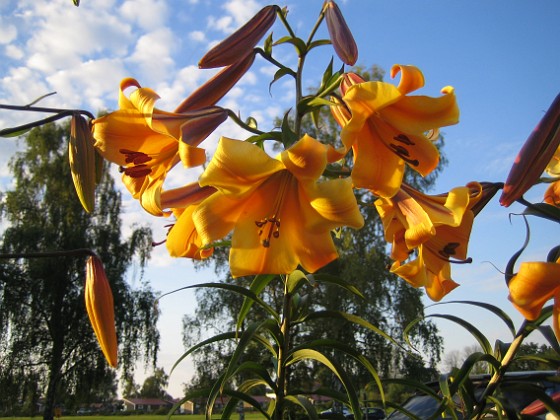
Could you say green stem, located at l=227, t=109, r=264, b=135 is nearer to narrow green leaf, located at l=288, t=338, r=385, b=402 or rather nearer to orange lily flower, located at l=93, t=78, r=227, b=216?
orange lily flower, located at l=93, t=78, r=227, b=216

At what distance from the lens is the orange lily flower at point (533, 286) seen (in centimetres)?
69

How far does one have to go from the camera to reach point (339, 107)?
2.75 ft

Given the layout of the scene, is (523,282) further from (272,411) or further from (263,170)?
(272,411)

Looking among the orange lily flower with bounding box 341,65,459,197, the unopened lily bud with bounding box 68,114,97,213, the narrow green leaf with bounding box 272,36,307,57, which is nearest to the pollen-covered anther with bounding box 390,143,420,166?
the orange lily flower with bounding box 341,65,459,197

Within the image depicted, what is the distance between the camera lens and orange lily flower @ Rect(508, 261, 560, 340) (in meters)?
0.69

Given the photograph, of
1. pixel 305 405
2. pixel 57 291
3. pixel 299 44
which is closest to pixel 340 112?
pixel 299 44

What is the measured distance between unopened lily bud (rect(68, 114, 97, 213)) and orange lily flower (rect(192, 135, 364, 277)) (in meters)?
0.28

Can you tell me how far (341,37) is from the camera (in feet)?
3.11

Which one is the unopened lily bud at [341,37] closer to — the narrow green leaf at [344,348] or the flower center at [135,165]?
the flower center at [135,165]

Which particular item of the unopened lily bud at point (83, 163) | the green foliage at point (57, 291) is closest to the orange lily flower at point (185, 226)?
the unopened lily bud at point (83, 163)

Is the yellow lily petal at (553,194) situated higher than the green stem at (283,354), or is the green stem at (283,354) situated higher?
the yellow lily petal at (553,194)

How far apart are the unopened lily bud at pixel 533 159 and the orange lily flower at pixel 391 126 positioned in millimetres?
109

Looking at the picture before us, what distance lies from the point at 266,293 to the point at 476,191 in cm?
1193

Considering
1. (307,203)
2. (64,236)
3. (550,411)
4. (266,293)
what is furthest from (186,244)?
(64,236)
